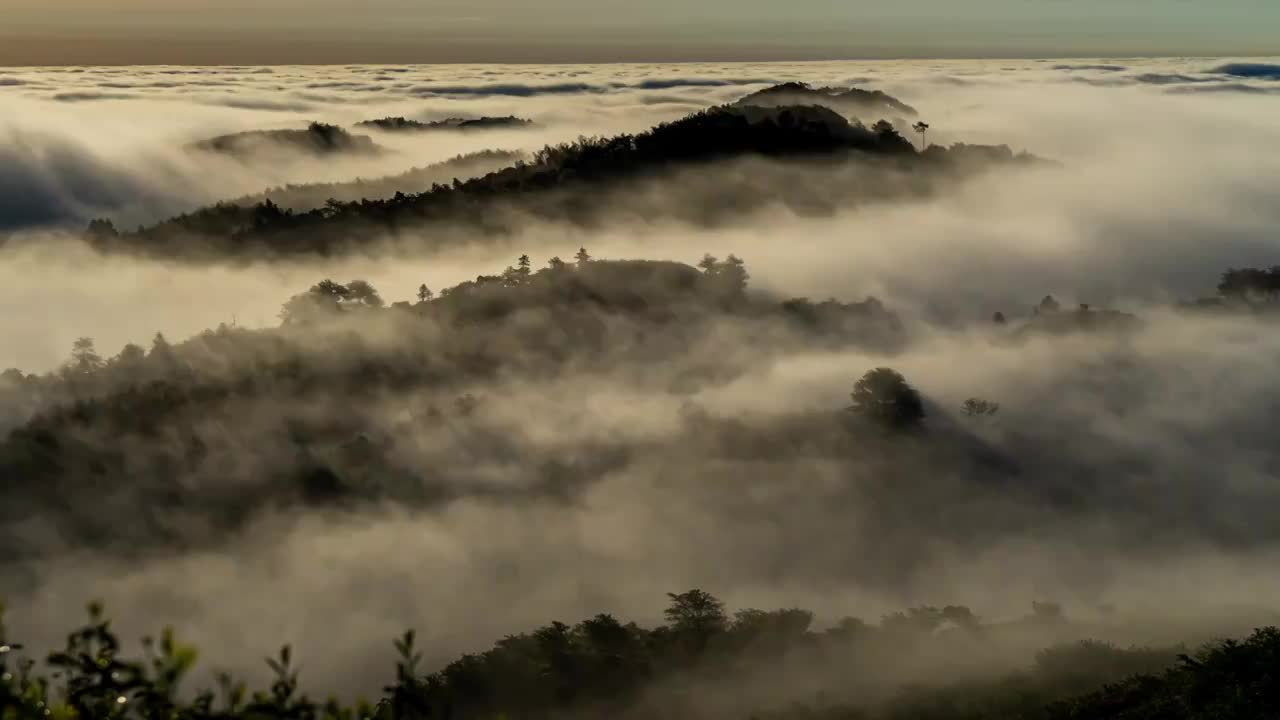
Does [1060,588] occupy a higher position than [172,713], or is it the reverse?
[1060,588]

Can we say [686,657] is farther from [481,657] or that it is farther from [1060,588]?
[1060,588]

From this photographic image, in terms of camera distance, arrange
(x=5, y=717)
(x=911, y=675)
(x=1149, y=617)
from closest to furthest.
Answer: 1. (x=5, y=717)
2. (x=911, y=675)
3. (x=1149, y=617)

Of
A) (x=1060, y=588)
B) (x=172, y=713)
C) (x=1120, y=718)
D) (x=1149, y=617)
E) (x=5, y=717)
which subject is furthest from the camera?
(x=1060, y=588)

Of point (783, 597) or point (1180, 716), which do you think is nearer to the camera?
point (1180, 716)

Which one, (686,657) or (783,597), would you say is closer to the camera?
(686,657)

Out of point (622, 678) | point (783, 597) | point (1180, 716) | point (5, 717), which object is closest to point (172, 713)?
point (5, 717)

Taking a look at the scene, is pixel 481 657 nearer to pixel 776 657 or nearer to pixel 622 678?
pixel 622 678

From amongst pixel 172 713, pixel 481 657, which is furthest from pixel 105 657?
pixel 481 657

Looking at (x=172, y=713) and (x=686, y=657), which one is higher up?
(x=686, y=657)

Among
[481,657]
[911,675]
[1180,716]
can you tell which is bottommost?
[1180,716]
